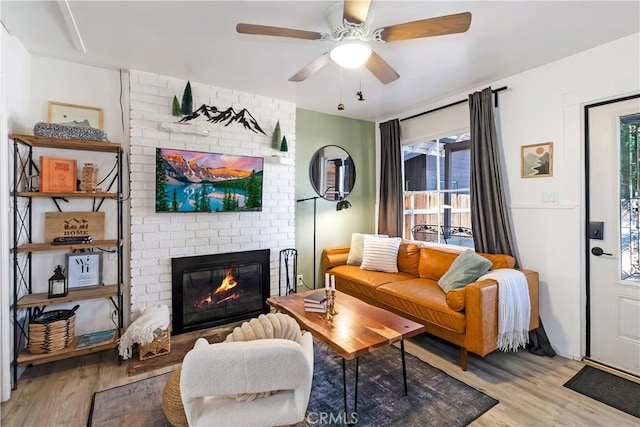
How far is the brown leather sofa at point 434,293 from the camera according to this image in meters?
2.29

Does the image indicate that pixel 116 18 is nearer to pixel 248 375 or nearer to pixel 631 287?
pixel 248 375

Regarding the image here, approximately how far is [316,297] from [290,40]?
201cm

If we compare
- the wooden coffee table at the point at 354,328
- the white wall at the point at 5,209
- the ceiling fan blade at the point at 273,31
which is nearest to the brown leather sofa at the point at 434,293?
the wooden coffee table at the point at 354,328

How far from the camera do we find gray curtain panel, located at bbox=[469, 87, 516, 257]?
9.70ft

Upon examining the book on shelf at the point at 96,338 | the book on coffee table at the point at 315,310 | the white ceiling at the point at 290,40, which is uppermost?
the white ceiling at the point at 290,40

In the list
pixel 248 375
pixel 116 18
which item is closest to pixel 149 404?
pixel 248 375

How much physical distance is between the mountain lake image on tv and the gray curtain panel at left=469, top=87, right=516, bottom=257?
7.61 feet

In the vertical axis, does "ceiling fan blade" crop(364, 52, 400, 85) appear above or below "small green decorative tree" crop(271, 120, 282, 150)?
above

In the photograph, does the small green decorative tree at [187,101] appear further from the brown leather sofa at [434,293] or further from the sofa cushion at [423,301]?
the sofa cushion at [423,301]

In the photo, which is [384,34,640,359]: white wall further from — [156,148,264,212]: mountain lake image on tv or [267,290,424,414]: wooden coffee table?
[156,148,264,212]: mountain lake image on tv

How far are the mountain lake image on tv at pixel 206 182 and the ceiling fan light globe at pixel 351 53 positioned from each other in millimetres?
1756

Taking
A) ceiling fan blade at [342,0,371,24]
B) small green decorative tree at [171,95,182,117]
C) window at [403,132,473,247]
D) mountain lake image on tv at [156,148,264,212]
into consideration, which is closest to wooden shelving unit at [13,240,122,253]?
mountain lake image on tv at [156,148,264,212]

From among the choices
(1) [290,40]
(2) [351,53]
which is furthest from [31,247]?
(2) [351,53]

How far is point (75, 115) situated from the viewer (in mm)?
2684
